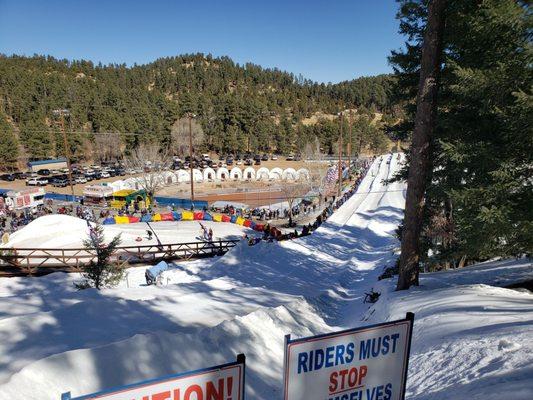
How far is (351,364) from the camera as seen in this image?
313cm

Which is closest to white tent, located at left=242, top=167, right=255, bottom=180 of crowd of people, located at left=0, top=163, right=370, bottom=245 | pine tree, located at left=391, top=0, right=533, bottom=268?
crowd of people, located at left=0, top=163, right=370, bottom=245

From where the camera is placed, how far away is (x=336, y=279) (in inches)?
747

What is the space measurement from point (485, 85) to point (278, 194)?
4769 cm

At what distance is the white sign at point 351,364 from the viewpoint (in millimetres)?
2941

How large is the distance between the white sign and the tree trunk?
8058 millimetres

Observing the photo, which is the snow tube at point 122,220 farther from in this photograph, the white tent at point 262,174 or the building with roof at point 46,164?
the building with roof at point 46,164

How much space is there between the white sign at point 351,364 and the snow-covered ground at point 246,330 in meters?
1.73

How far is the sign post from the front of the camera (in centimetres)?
229

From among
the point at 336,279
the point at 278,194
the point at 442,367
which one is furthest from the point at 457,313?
the point at 278,194

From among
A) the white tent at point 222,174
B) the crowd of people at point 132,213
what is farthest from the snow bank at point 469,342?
the white tent at point 222,174

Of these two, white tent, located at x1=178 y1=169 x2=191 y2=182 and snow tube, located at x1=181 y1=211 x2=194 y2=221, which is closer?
snow tube, located at x1=181 y1=211 x2=194 y2=221

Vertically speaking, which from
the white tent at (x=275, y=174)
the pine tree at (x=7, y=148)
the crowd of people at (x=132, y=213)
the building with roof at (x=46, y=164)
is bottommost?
the crowd of people at (x=132, y=213)

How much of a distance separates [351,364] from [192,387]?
4.65ft

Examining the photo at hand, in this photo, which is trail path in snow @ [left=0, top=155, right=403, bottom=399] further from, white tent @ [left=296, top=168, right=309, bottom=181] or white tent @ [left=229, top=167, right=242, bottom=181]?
white tent @ [left=229, top=167, right=242, bottom=181]
